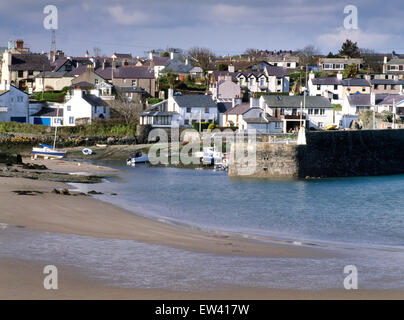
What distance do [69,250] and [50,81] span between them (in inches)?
2436

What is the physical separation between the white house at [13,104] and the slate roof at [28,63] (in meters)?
15.6

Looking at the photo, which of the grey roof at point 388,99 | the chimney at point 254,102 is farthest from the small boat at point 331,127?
the grey roof at point 388,99

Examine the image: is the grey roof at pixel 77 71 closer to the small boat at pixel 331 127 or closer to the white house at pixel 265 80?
the white house at pixel 265 80

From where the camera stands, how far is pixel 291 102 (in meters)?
58.6

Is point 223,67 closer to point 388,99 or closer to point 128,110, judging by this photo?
point 128,110

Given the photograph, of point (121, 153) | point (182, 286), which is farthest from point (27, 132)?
point (182, 286)

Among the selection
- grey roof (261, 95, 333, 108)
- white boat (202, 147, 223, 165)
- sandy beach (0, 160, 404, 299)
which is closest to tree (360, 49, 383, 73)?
grey roof (261, 95, 333, 108)

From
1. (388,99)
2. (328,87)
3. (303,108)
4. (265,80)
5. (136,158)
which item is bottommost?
(136,158)

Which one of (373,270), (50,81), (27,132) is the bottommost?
(373,270)

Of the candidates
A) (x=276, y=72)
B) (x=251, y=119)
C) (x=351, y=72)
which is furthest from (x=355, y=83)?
(x=251, y=119)

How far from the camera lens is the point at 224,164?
44469 mm

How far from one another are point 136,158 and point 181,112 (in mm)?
14644

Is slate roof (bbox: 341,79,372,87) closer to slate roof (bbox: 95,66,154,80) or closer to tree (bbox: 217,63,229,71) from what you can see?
tree (bbox: 217,63,229,71)
